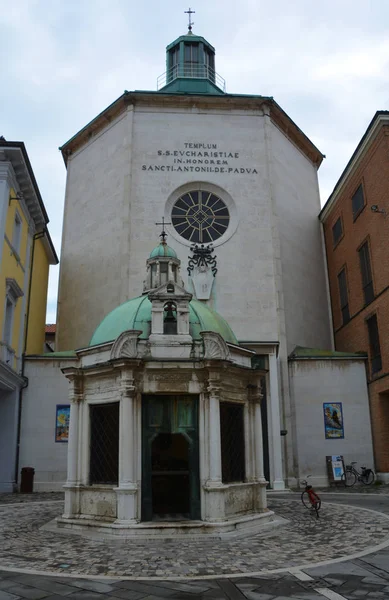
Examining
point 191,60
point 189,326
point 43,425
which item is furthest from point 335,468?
point 191,60

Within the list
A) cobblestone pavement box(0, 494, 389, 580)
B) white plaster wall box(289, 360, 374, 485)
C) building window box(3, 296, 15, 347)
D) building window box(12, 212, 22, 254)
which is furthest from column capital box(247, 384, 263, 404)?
building window box(12, 212, 22, 254)

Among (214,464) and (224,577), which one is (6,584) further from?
(214,464)

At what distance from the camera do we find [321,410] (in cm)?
2612

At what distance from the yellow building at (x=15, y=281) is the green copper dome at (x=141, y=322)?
8.85m

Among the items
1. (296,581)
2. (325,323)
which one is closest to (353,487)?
(325,323)

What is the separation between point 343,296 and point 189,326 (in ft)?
60.0

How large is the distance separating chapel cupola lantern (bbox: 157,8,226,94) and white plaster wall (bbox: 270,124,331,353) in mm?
6412

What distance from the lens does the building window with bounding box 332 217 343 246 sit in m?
31.0

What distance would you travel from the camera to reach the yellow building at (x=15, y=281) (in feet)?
75.8

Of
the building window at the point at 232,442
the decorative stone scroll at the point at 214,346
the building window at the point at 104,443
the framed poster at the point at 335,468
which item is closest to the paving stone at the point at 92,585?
the building window at the point at 104,443

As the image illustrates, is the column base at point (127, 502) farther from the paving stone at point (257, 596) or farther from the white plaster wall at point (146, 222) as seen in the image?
the white plaster wall at point (146, 222)

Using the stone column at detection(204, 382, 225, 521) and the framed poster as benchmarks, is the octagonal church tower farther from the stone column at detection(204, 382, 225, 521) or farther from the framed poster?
the stone column at detection(204, 382, 225, 521)

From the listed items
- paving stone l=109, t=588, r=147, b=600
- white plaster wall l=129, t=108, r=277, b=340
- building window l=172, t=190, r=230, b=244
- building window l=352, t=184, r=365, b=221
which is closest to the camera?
paving stone l=109, t=588, r=147, b=600

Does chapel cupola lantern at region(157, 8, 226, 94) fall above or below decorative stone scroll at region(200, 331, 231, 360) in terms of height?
above
